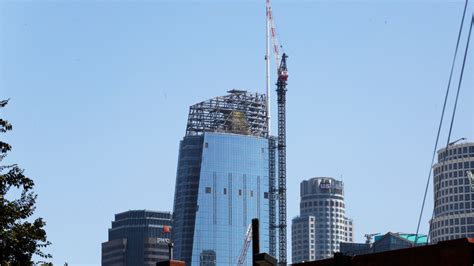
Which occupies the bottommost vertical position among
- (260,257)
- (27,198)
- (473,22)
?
(260,257)

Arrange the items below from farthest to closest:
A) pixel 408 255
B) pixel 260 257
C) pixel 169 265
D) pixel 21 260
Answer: pixel 169 265, pixel 408 255, pixel 21 260, pixel 260 257

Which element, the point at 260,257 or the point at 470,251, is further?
the point at 470,251

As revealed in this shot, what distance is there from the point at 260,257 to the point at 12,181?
10.6 m

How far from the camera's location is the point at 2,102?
47906mm

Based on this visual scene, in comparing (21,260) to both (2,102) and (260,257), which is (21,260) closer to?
(2,102)

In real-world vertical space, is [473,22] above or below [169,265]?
above

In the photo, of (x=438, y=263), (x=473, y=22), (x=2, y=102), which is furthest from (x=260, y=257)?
(x=473, y=22)

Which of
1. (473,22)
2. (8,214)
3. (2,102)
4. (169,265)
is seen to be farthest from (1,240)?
(473,22)

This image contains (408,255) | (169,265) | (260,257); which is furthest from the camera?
(169,265)

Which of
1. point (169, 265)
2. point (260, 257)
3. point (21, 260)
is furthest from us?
point (169, 265)

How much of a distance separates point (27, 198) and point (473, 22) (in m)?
25.0

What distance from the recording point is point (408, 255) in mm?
51844

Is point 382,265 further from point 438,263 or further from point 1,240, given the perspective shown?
point 1,240

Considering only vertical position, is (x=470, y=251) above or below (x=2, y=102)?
below
